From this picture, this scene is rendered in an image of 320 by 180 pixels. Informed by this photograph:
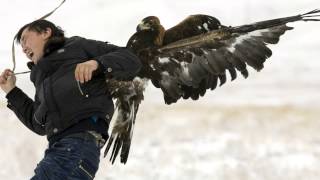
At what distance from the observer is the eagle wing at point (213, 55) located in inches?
190

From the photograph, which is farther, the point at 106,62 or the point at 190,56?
the point at 190,56

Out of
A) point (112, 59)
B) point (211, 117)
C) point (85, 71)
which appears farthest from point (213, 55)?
point (211, 117)

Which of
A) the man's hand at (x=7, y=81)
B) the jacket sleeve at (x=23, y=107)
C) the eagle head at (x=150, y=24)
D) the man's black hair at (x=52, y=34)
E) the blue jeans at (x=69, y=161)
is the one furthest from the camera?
the eagle head at (x=150, y=24)

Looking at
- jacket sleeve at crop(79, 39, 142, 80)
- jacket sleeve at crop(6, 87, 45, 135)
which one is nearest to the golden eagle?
jacket sleeve at crop(6, 87, 45, 135)

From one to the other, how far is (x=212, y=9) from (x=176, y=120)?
243 cm

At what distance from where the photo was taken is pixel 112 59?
382 centimetres

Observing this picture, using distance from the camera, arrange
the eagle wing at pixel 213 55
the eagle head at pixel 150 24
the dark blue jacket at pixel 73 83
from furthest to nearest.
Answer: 1. the eagle head at pixel 150 24
2. the eagle wing at pixel 213 55
3. the dark blue jacket at pixel 73 83

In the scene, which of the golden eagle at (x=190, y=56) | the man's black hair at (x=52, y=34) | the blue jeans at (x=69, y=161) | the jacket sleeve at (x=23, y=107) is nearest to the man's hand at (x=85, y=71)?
the blue jeans at (x=69, y=161)

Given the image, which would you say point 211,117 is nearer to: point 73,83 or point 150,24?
point 150,24

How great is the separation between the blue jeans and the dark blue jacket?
115 mm

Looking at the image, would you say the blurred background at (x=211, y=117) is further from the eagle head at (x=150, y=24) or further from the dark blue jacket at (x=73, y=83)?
the dark blue jacket at (x=73, y=83)

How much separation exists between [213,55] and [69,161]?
60.5 inches

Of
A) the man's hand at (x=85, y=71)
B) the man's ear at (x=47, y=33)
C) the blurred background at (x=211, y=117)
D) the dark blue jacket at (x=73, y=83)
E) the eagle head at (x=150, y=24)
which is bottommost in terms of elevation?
the blurred background at (x=211, y=117)

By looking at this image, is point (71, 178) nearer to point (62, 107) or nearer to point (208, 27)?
point (62, 107)
